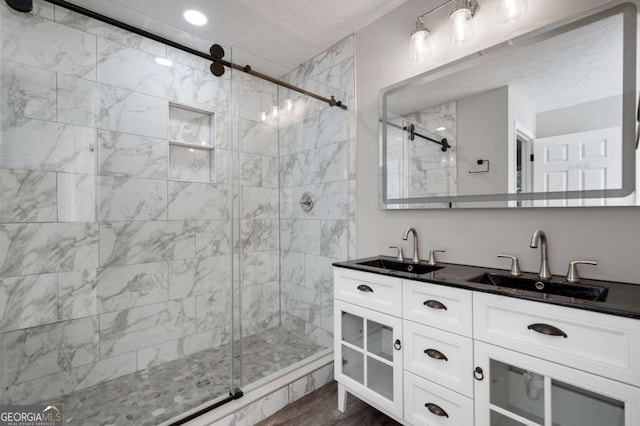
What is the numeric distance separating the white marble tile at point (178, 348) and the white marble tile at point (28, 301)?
0.58m

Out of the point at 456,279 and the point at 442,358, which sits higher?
the point at 456,279

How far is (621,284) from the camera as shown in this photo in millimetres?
1203

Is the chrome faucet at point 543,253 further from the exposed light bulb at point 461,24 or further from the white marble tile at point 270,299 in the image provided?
the white marble tile at point 270,299

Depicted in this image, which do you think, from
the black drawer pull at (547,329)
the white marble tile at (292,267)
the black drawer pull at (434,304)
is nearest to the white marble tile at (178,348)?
the white marble tile at (292,267)

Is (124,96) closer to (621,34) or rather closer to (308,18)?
(308,18)

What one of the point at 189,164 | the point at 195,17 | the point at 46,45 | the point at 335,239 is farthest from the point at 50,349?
the point at 195,17

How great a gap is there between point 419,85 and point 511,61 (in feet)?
1.69

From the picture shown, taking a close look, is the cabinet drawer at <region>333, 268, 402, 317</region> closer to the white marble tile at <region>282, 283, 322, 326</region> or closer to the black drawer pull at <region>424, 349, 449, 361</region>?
the black drawer pull at <region>424, 349, 449, 361</region>

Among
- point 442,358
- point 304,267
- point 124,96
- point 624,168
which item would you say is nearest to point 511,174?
point 624,168

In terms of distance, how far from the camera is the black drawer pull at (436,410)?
130 centimetres

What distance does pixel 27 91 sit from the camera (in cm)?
163

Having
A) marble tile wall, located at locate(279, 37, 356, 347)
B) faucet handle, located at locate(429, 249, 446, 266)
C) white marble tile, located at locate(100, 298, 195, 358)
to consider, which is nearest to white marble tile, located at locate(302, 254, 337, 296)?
marble tile wall, located at locate(279, 37, 356, 347)

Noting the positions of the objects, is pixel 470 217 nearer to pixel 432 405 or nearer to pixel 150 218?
pixel 432 405

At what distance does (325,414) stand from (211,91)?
2.38 meters
